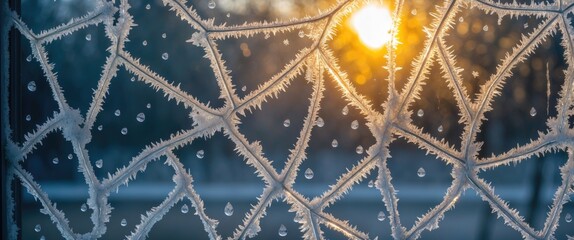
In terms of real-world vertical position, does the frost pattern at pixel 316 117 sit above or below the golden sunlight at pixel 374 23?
below

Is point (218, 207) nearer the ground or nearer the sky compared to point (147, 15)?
nearer the sky

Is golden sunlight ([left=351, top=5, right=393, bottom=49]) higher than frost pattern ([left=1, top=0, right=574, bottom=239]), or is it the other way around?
golden sunlight ([left=351, top=5, right=393, bottom=49])

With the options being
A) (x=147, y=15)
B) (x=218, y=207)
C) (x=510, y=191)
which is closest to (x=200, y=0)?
(x=147, y=15)

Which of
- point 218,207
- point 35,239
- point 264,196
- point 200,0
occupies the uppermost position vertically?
point 218,207

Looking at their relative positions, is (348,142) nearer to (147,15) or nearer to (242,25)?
(147,15)
